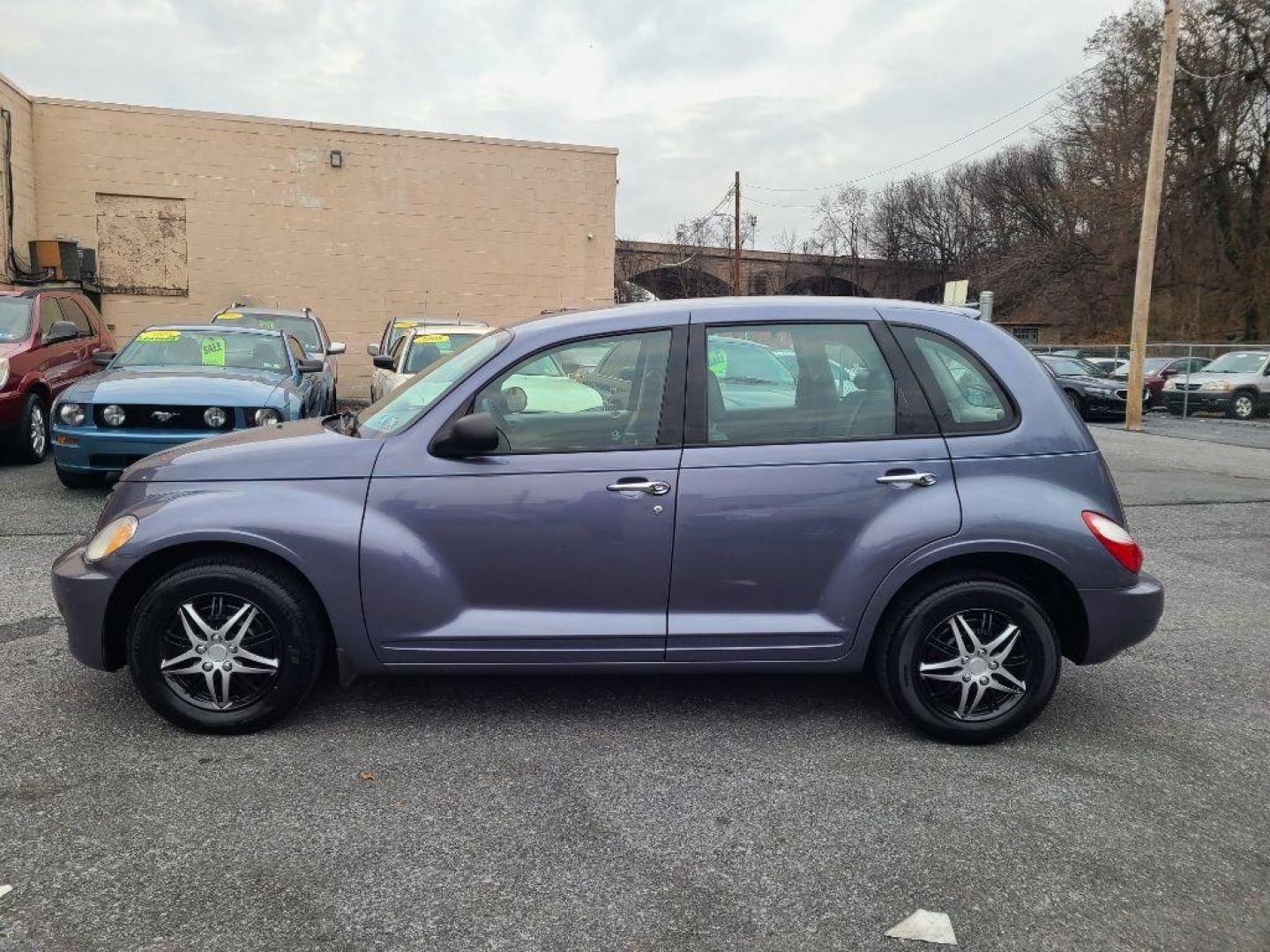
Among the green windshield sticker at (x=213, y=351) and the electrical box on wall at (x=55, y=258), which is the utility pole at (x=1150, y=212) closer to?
the green windshield sticker at (x=213, y=351)

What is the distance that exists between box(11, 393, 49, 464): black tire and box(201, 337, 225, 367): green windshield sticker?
2.03 m

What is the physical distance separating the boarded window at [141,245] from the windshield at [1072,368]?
67.3 ft

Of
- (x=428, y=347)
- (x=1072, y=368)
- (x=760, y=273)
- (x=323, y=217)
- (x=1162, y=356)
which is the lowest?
(x=428, y=347)

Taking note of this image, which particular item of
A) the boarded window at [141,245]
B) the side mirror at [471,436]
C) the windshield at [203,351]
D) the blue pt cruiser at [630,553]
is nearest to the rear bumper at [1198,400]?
the windshield at [203,351]

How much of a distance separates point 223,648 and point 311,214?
20.9 metres

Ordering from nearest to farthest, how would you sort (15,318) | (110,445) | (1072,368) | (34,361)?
(110,445)
(34,361)
(15,318)
(1072,368)

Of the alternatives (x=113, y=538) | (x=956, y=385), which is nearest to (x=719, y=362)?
(x=956, y=385)

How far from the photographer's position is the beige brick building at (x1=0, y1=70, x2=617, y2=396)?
20953 mm

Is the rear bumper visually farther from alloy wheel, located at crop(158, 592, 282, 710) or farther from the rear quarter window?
alloy wheel, located at crop(158, 592, 282, 710)

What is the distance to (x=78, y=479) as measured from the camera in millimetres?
8148

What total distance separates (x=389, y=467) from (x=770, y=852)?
6.32 feet

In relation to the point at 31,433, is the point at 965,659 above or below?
below

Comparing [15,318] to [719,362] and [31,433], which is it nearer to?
[31,433]

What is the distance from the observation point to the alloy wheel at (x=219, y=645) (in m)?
3.62
